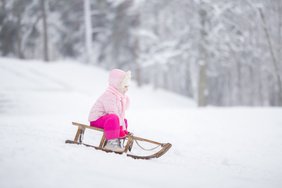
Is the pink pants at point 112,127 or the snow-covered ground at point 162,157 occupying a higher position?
the pink pants at point 112,127

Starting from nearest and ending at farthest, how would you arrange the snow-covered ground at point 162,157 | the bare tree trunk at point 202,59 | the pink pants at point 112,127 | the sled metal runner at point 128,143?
the snow-covered ground at point 162,157, the pink pants at point 112,127, the sled metal runner at point 128,143, the bare tree trunk at point 202,59

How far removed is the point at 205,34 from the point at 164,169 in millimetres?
13152

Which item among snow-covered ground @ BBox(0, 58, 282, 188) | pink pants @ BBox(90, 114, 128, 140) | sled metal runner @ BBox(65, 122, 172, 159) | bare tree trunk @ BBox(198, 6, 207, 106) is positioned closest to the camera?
snow-covered ground @ BBox(0, 58, 282, 188)

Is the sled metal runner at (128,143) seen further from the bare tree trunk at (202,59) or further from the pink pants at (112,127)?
the bare tree trunk at (202,59)

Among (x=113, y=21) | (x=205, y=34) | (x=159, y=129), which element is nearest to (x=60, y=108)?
(x=159, y=129)

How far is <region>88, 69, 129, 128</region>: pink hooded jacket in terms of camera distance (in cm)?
571

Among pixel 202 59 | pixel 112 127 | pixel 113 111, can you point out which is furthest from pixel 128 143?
pixel 202 59

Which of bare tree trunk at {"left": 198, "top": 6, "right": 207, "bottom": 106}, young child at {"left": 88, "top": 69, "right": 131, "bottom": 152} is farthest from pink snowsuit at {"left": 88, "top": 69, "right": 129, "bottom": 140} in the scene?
bare tree trunk at {"left": 198, "top": 6, "right": 207, "bottom": 106}

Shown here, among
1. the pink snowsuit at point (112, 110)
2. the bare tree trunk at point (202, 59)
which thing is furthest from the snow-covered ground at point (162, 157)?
the bare tree trunk at point (202, 59)

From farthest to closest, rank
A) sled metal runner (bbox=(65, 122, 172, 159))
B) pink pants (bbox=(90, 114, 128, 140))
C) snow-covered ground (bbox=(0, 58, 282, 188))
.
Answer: sled metal runner (bbox=(65, 122, 172, 159))
pink pants (bbox=(90, 114, 128, 140))
snow-covered ground (bbox=(0, 58, 282, 188))

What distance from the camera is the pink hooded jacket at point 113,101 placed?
571 cm

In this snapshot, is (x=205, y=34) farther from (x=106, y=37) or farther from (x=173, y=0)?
(x=106, y=37)

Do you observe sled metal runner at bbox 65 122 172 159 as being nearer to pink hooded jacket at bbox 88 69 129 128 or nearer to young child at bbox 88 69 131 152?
young child at bbox 88 69 131 152

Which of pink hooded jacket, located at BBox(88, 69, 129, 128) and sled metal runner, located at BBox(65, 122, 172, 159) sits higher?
pink hooded jacket, located at BBox(88, 69, 129, 128)
